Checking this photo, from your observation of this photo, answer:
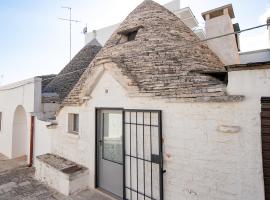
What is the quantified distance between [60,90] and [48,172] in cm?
610

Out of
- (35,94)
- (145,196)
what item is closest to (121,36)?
(35,94)

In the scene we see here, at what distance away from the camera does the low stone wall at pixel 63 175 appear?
21.5 feet

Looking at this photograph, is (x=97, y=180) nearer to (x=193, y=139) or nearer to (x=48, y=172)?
(x=48, y=172)

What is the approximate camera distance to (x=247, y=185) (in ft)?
12.5

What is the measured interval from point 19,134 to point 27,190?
6.27 meters

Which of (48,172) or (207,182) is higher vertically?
(207,182)

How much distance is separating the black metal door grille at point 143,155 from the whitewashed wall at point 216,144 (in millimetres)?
180

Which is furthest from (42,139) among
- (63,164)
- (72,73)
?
(72,73)

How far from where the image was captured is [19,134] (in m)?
12.3

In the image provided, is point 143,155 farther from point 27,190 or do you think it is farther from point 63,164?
point 27,190

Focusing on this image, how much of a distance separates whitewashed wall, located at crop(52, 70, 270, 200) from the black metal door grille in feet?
0.59

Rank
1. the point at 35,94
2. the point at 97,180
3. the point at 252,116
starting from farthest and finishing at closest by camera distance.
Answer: the point at 35,94 → the point at 97,180 → the point at 252,116

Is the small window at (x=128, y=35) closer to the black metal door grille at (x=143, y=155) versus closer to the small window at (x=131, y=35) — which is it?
the small window at (x=131, y=35)

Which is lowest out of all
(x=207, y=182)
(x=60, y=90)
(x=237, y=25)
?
(x=207, y=182)
